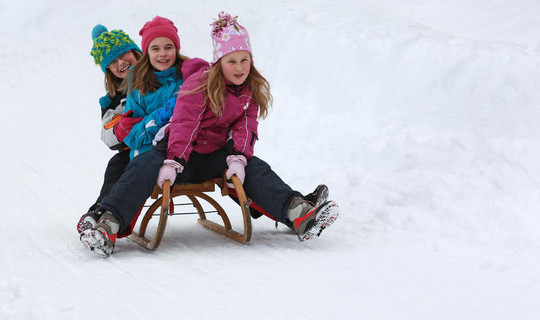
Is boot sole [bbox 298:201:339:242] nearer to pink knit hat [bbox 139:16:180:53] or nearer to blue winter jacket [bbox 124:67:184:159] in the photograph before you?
blue winter jacket [bbox 124:67:184:159]

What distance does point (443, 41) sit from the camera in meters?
5.84

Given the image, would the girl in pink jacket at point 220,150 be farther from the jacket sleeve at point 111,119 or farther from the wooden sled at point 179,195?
the jacket sleeve at point 111,119

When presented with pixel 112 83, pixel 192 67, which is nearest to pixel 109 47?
pixel 112 83

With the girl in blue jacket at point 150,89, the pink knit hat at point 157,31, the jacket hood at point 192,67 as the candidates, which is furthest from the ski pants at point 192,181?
the pink knit hat at point 157,31

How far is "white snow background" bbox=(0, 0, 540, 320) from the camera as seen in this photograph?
256cm

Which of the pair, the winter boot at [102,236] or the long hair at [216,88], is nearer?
the winter boot at [102,236]

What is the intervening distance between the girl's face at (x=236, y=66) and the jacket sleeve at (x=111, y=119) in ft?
2.69

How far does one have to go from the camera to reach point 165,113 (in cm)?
365

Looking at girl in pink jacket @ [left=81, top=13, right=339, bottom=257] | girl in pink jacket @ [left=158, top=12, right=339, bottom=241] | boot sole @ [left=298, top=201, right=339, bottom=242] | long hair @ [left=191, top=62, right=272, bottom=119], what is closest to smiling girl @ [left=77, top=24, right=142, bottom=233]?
girl in pink jacket @ [left=81, top=13, right=339, bottom=257]

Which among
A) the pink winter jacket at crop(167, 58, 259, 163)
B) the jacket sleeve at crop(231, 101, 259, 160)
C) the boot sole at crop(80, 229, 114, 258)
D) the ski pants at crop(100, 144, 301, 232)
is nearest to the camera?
the boot sole at crop(80, 229, 114, 258)

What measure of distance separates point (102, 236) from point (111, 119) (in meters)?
1.12

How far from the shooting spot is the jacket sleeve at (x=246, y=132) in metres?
3.63

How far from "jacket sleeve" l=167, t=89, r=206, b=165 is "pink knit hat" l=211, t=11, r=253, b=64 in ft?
1.00

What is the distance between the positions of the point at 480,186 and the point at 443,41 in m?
2.14
